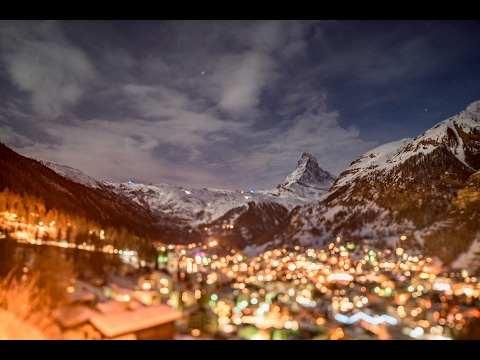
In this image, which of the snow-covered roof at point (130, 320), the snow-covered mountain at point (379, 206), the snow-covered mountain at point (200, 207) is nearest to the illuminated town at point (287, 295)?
the snow-covered roof at point (130, 320)

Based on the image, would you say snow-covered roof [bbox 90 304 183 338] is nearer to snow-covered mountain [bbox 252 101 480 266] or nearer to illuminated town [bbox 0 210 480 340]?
illuminated town [bbox 0 210 480 340]

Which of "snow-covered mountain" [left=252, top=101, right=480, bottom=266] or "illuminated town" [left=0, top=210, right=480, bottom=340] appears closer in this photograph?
"illuminated town" [left=0, top=210, right=480, bottom=340]

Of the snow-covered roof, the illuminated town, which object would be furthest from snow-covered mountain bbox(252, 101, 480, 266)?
the snow-covered roof

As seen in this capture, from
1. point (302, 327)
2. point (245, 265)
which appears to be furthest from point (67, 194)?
point (302, 327)

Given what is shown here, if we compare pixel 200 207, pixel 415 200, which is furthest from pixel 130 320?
pixel 415 200

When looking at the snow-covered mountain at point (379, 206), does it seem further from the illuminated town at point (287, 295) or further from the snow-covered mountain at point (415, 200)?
the illuminated town at point (287, 295)
